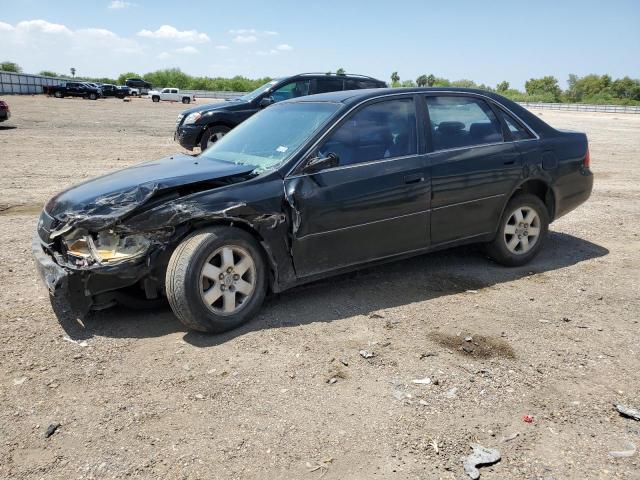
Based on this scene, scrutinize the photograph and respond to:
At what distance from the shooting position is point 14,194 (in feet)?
28.5

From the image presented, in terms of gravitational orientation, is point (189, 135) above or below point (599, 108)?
below

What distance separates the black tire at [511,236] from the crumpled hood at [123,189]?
2594 millimetres

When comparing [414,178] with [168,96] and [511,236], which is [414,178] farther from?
[168,96]

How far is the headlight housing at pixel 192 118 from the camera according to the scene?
38.6 ft

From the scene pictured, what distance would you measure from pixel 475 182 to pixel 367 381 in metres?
2.47

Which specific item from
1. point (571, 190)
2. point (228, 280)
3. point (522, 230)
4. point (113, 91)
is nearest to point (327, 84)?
point (571, 190)

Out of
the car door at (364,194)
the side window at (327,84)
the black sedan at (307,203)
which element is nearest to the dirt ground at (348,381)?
the black sedan at (307,203)

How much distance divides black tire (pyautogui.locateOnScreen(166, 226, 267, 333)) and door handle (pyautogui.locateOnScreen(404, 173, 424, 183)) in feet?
4.88

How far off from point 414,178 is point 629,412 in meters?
2.42

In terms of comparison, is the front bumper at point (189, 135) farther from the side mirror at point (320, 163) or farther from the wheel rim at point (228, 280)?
the wheel rim at point (228, 280)

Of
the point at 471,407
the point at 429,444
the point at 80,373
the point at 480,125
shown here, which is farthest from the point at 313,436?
the point at 480,125

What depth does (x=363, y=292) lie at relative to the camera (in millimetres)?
4973

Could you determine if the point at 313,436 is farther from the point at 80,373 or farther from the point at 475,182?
the point at 475,182

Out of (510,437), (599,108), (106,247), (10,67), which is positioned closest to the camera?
(510,437)
